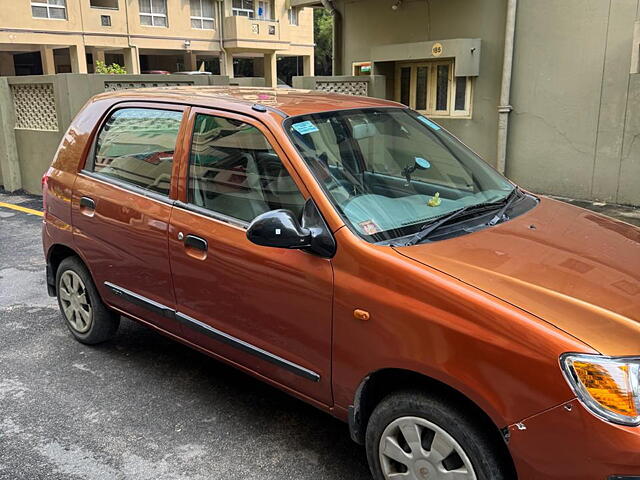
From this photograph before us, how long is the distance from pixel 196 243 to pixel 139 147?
94cm

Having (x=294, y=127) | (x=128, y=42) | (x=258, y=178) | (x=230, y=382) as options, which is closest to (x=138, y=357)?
(x=230, y=382)

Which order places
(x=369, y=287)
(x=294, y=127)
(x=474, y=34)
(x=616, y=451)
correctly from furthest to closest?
(x=474, y=34)
(x=294, y=127)
(x=369, y=287)
(x=616, y=451)

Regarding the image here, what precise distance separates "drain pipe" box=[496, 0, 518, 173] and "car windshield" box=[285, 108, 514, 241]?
5.25 m

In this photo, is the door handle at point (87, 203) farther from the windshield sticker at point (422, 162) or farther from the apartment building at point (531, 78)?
the apartment building at point (531, 78)

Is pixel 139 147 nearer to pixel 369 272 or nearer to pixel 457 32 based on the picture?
pixel 369 272

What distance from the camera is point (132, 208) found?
3.57 m

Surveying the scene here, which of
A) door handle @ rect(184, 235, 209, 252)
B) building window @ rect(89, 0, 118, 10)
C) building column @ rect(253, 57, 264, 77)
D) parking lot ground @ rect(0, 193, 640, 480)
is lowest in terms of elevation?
parking lot ground @ rect(0, 193, 640, 480)

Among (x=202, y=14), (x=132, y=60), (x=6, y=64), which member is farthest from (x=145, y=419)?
(x=202, y=14)

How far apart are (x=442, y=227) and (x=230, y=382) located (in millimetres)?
1780

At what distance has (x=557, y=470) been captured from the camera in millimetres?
2018

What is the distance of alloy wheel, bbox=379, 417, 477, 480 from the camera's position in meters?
2.30

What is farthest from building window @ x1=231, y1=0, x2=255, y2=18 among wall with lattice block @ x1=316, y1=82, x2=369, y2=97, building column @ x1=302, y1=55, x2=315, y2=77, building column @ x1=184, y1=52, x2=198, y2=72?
wall with lattice block @ x1=316, y1=82, x2=369, y2=97

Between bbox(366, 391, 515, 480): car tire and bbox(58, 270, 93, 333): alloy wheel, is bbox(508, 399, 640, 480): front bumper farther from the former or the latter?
bbox(58, 270, 93, 333): alloy wheel

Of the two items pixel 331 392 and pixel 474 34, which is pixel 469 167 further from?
pixel 474 34
